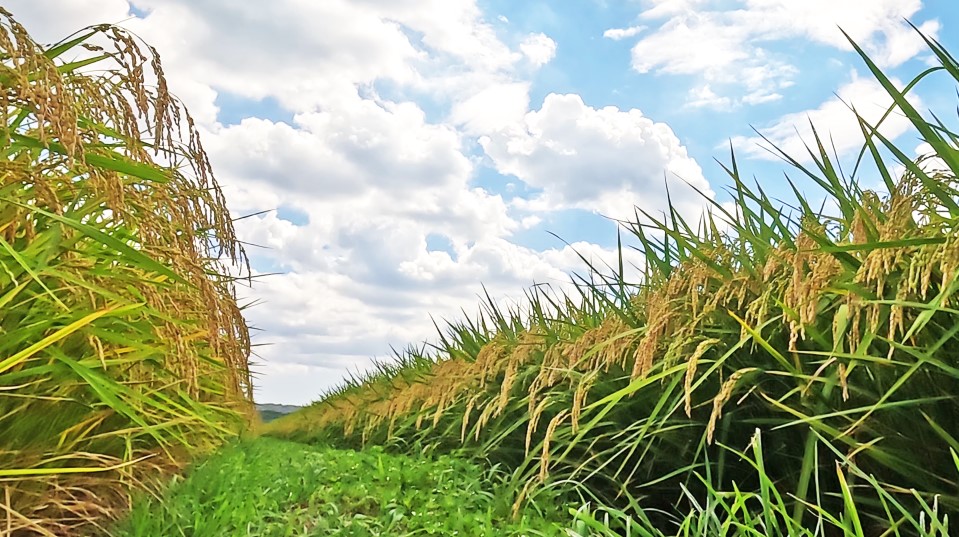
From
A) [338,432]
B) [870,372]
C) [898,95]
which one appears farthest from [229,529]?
[338,432]

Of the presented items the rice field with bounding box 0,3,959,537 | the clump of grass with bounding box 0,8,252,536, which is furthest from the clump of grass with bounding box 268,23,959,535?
the clump of grass with bounding box 0,8,252,536

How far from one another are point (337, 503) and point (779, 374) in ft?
4.90

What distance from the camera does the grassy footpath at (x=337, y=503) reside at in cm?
251

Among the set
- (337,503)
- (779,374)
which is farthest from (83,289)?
(779,374)

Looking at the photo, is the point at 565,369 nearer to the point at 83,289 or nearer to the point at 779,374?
the point at 779,374

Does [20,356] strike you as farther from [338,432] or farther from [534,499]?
[338,432]

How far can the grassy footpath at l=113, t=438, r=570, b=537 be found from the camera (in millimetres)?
2507

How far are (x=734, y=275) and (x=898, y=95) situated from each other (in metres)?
0.83

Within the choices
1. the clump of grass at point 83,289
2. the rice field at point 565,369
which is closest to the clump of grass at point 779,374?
the rice field at point 565,369

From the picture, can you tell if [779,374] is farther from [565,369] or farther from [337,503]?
[337,503]

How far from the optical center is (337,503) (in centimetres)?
284

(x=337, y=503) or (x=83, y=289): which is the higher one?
(x=83, y=289)

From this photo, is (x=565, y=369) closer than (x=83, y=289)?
No

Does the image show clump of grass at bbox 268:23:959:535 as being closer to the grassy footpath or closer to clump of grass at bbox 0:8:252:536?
the grassy footpath
